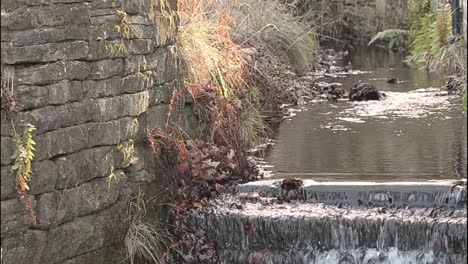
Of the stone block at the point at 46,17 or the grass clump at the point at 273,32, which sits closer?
the stone block at the point at 46,17

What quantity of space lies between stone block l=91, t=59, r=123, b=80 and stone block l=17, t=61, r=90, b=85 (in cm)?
Answer: 8

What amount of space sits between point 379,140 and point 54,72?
4215 millimetres

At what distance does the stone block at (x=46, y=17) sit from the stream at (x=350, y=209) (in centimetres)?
184

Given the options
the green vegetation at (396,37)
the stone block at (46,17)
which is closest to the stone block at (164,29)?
the stone block at (46,17)

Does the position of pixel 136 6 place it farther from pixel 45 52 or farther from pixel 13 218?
pixel 13 218

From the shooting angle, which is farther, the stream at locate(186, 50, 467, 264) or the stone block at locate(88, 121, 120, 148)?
→ the stream at locate(186, 50, 467, 264)

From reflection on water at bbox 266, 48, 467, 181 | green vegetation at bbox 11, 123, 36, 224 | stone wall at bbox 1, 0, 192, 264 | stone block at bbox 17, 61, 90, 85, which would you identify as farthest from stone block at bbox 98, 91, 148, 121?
reflection on water at bbox 266, 48, 467, 181

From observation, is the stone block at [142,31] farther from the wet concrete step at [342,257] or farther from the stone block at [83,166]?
the wet concrete step at [342,257]

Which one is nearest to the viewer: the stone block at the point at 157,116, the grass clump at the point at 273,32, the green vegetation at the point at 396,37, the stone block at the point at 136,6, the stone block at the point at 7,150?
the stone block at the point at 7,150

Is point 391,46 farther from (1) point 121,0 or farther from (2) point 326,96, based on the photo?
(1) point 121,0

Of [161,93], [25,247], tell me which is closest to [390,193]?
[161,93]

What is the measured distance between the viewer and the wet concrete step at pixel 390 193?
660 cm

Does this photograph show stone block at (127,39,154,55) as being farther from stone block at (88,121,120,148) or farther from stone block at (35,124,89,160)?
stone block at (35,124,89,160)

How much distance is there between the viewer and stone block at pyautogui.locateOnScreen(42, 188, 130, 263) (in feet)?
19.2
